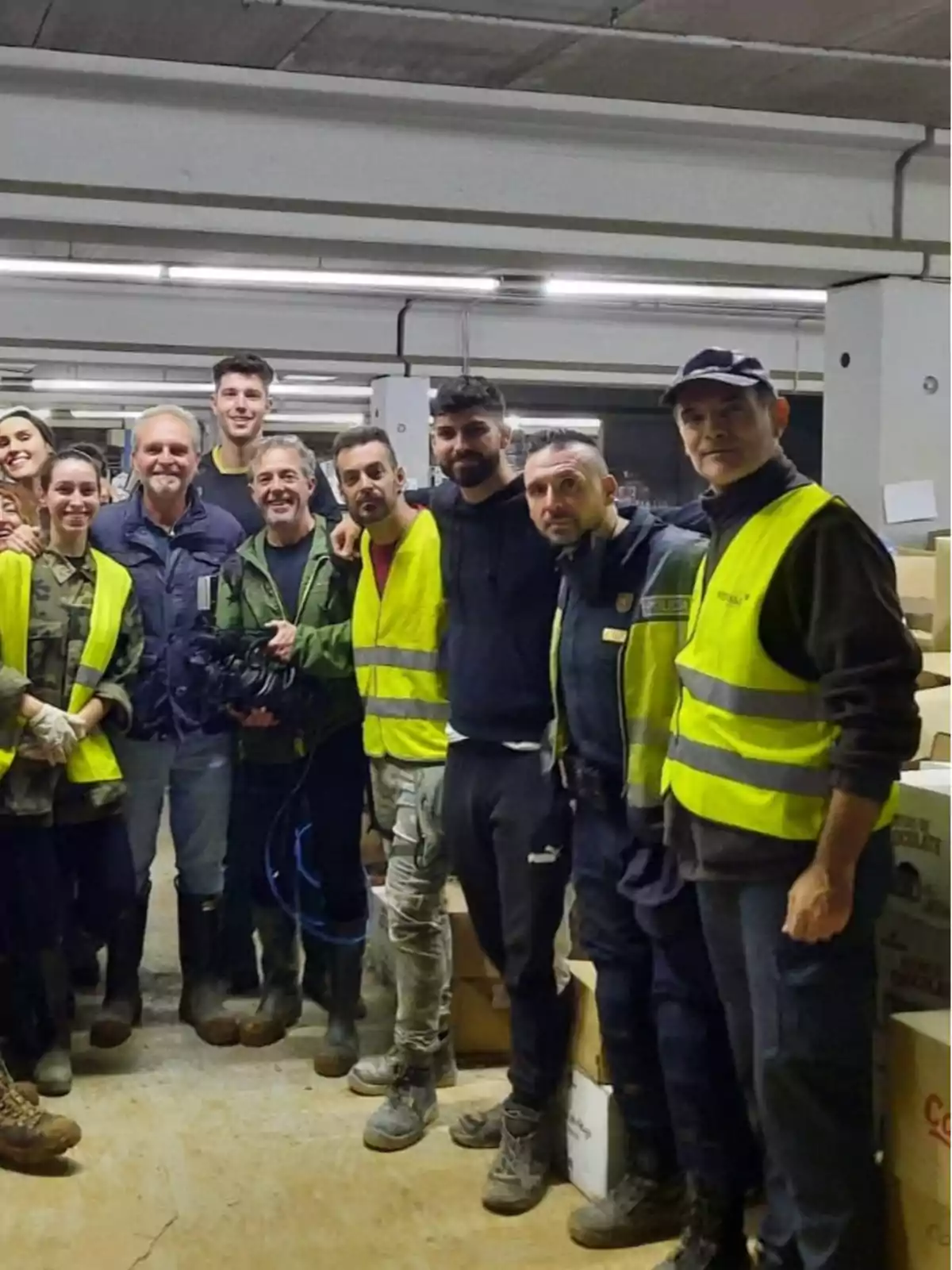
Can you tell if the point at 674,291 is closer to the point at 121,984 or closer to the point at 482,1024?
the point at 482,1024

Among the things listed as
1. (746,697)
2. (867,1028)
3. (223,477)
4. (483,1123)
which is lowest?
(483,1123)

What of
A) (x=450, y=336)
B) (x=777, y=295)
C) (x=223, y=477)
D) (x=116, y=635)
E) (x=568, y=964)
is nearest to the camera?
(x=568, y=964)

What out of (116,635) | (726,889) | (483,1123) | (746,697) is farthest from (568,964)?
(116,635)

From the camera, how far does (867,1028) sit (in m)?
2.24

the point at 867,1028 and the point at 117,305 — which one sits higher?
the point at 117,305

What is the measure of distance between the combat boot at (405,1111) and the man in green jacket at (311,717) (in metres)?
0.39

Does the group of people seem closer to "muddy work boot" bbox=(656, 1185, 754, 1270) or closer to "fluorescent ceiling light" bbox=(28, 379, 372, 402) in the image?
"muddy work boot" bbox=(656, 1185, 754, 1270)

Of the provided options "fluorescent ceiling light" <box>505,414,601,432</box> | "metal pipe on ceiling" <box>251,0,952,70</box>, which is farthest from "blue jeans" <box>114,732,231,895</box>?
"fluorescent ceiling light" <box>505,414,601,432</box>

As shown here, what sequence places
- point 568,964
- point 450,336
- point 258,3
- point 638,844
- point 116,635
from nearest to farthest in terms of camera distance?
1. point 638,844
2. point 568,964
3. point 116,635
4. point 258,3
5. point 450,336

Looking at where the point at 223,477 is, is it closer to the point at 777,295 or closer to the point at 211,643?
the point at 211,643

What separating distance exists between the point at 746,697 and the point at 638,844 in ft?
1.75

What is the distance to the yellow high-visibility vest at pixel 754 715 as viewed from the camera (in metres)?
2.16

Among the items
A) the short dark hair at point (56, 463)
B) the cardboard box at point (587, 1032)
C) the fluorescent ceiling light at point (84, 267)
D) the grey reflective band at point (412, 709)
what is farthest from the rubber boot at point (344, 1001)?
the fluorescent ceiling light at point (84, 267)

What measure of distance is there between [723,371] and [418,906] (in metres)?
1.54
